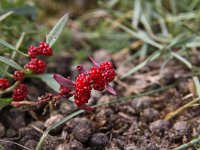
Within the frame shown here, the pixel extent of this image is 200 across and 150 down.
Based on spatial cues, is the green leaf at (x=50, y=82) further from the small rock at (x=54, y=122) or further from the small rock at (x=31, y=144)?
the small rock at (x=31, y=144)

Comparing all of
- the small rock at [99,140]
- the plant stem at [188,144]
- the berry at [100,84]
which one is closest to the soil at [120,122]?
the small rock at [99,140]

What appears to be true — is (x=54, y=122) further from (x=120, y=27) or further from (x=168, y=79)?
(x=120, y=27)

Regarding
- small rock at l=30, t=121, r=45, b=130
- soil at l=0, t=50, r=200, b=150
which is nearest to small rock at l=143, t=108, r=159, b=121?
soil at l=0, t=50, r=200, b=150

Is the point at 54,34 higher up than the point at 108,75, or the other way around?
the point at 54,34

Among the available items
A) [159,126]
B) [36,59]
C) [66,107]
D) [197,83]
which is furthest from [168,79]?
[36,59]

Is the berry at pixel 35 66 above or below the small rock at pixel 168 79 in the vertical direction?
below

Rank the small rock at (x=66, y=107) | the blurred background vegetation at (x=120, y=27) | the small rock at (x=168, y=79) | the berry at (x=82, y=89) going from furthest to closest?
the blurred background vegetation at (x=120, y=27), the small rock at (x=168, y=79), the small rock at (x=66, y=107), the berry at (x=82, y=89)
